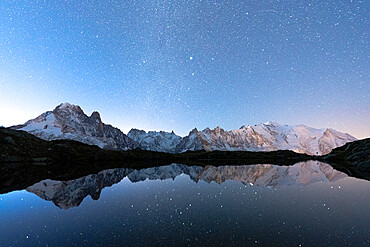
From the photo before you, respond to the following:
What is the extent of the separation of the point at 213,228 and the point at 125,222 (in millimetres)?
8027

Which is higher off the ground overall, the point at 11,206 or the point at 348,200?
the point at 348,200

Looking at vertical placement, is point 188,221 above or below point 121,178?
above

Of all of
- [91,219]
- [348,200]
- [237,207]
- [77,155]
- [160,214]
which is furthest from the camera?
[77,155]

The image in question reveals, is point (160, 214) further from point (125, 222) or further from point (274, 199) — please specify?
point (274, 199)

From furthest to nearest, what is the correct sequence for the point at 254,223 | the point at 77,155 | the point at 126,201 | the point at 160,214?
the point at 77,155
the point at 126,201
the point at 160,214
the point at 254,223

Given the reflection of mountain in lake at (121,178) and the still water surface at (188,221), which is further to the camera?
the reflection of mountain in lake at (121,178)

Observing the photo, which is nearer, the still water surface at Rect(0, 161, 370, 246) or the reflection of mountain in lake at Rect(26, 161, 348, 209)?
the still water surface at Rect(0, 161, 370, 246)

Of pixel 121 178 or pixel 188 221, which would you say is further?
pixel 121 178

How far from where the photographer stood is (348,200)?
80.0 feet

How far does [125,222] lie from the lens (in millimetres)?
17578

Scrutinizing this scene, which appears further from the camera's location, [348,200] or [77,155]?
[77,155]

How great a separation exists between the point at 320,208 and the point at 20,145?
157m

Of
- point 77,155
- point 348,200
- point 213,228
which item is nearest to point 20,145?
point 77,155

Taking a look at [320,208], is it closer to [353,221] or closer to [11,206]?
[353,221]
